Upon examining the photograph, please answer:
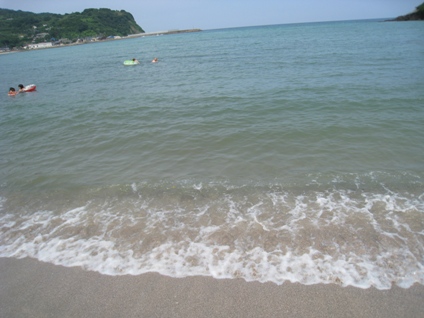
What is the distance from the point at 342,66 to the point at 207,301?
25505 millimetres

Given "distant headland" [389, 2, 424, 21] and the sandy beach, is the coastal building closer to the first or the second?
"distant headland" [389, 2, 424, 21]

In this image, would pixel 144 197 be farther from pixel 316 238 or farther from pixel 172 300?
pixel 316 238

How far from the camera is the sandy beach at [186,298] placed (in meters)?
4.34

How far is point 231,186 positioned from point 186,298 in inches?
157

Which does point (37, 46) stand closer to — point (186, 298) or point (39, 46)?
point (39, 46)

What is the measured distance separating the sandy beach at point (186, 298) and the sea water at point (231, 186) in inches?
9.3

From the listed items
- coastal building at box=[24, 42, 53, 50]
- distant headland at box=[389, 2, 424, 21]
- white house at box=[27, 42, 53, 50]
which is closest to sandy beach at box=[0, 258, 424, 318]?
distant headland at box=[389, 2, 424, 21]

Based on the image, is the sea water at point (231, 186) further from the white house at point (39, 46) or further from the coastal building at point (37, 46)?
the white house at point (39, 46)

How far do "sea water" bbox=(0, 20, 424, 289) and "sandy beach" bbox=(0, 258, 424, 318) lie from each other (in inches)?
9.3

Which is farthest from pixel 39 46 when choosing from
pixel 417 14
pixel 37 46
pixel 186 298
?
pixel 186 298

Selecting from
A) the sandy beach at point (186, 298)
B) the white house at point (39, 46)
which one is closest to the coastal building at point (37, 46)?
the white house at point (39, 46)

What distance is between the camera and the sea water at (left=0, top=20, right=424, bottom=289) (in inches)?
216

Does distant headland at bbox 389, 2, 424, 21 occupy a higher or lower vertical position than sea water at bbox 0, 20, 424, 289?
higher

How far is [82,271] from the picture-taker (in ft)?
17.9
